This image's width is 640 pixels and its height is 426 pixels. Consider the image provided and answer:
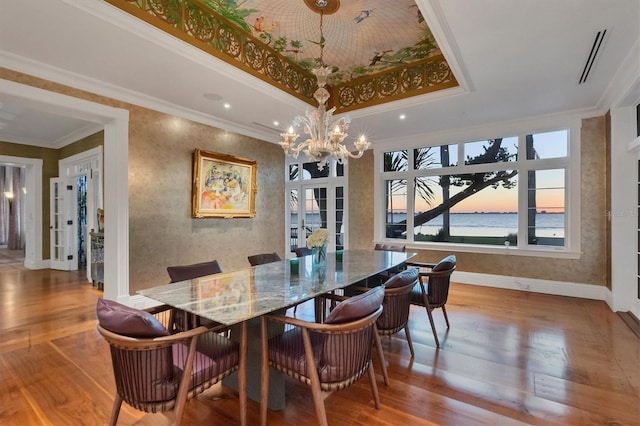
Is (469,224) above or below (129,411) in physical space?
above

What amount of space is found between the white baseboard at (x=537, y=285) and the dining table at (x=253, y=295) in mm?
3235

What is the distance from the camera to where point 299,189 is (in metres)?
7.42

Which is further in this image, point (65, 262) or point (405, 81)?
point (65, 262)

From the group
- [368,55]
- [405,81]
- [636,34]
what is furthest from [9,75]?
[636,34]

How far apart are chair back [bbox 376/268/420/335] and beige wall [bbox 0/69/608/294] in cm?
328

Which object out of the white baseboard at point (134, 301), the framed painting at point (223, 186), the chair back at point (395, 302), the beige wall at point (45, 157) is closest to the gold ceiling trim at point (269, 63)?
the framed painting at point (223, 186)

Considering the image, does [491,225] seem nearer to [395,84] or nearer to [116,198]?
[395,84]

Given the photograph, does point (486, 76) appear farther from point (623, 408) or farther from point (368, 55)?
point (623, 408)

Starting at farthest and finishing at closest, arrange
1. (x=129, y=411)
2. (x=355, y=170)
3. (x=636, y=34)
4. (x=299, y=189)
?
(x=299, y=189) < (x=355, y=170) < (x=636, y=34) < (x=129, y=411)

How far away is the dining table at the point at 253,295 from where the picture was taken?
1.66 metres

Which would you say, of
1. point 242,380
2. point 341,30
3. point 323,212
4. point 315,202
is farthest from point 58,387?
point 315,202

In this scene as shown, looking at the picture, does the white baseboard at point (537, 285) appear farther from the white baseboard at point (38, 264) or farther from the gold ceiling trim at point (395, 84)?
the white baseboard at point (38, 264)

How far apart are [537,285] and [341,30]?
474cm

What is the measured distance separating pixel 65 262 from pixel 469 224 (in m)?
8.53
